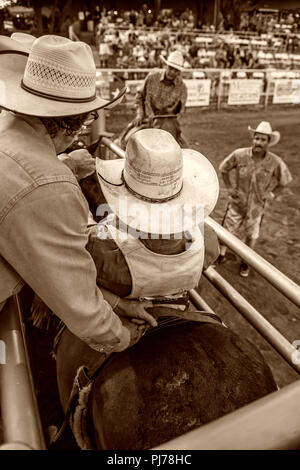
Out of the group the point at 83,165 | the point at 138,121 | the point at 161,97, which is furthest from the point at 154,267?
the point at 161,97

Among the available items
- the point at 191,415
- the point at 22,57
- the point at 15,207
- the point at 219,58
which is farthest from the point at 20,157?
the point at 219,58

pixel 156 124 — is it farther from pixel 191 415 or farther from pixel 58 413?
pixel 191 415

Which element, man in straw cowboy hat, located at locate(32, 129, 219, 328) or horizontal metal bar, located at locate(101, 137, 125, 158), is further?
horizontal metal bar, located at locate(101, 137, 125, 158)

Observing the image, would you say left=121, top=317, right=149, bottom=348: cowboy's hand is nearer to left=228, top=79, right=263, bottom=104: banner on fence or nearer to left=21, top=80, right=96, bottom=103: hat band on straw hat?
left=21, top=80, right=96, bottom=103: hat band on straw hat

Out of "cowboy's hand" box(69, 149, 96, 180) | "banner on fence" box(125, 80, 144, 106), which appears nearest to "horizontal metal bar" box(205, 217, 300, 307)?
"cowboy's hand" box(69, 149, 96, 180)

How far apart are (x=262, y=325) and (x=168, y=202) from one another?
88cm

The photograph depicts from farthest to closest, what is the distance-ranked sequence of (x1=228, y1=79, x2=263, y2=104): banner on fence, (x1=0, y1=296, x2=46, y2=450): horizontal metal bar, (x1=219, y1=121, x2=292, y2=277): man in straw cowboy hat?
(x1=228, y1=79, x2=263, y2=104): banner on fence, (x1=219, y1=121, x2=292, y2=277): man in straw cowboy hat, (x1=0, y1=296, x2=46, y2=450): horizontal metal bar

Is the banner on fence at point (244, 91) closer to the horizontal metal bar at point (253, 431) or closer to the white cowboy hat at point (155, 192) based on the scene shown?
the white cowboy hat at point (155, 192)

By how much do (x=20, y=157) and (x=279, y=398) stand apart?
3.37 feet

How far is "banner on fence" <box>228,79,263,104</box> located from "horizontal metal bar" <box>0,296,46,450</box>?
14.3 metres

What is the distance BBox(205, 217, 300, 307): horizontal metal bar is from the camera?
5.64 feet

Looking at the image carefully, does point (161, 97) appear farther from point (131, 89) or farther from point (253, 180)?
point (131, 89)

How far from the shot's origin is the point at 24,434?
994mm

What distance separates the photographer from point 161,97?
6.88 m
